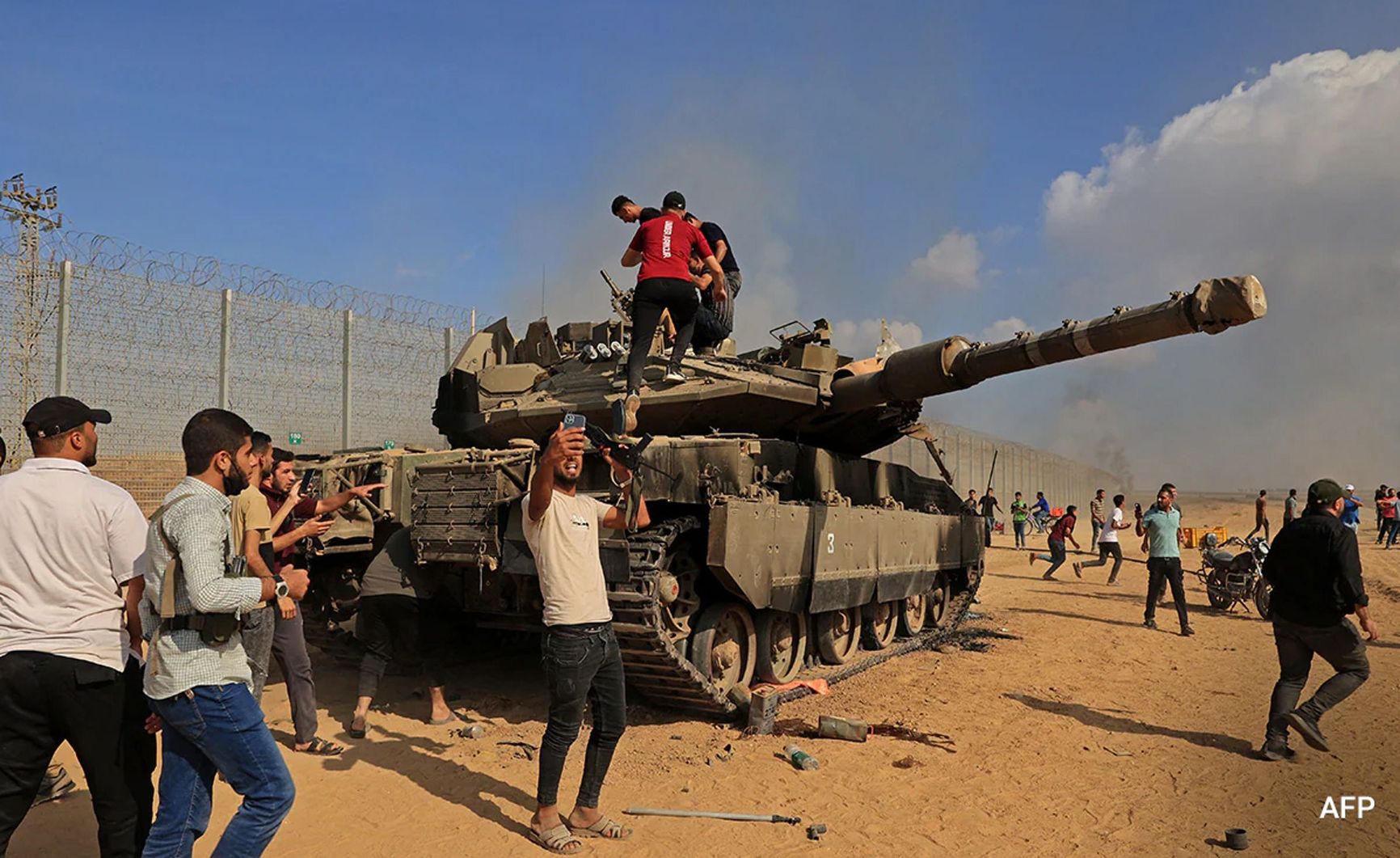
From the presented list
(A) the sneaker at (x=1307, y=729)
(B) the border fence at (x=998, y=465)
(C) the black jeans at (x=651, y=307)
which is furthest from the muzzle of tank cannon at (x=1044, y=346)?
(B) the border fence at (x=998, y=465)

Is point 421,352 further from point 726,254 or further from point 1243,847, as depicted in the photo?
point 1243,847

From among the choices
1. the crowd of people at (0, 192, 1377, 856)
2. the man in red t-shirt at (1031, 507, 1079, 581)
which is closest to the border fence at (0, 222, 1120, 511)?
the crowd of people at (0, 192, 1377, 856)

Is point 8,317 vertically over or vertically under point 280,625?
over

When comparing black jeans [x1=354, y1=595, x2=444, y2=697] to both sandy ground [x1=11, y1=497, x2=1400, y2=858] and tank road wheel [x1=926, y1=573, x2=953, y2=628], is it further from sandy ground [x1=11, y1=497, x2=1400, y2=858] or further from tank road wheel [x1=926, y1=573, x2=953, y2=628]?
tank road wheel [x1=926, y1=573, x2=953, y2=628]

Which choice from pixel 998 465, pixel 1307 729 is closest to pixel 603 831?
pixel 1307 729

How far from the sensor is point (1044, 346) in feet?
24.1

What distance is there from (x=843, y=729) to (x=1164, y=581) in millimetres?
7338

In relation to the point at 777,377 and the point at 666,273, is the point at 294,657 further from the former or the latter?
the point at 777,377

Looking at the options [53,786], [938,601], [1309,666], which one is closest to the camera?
[53,786]

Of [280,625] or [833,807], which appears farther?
[280,625]

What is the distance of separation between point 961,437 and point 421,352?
75.6ft

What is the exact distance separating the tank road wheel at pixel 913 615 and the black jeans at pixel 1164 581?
9.50ft

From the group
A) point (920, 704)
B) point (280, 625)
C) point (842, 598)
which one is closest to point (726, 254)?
point (842, 598)

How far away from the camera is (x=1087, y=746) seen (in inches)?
266
